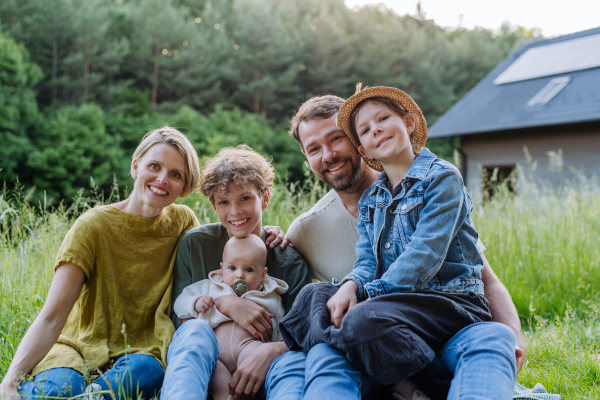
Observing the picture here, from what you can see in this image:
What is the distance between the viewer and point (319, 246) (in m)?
2.72

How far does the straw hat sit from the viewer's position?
2.22 meters

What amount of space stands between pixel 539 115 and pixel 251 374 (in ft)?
51.8

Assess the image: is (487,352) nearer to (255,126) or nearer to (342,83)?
(255,126)

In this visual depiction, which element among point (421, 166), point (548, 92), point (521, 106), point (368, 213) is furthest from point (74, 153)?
point (421, 166)

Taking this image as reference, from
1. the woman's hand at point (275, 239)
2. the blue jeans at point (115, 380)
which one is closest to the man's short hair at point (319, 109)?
the woman's hand at point (275, 239)

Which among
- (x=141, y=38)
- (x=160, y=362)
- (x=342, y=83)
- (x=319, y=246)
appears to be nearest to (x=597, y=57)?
(x=342, y=83)

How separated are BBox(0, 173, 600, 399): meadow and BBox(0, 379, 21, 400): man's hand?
2.46 ft

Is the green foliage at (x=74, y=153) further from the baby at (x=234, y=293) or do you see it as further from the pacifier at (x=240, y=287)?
the pacifier at (x=240, y=287)

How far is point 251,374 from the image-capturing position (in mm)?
2008

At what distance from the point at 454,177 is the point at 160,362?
5.22 feet

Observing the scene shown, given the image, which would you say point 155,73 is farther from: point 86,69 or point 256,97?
point 256,97

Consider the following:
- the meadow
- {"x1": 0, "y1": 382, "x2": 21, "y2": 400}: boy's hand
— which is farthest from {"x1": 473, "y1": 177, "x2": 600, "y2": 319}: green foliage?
{"x1": 0, "y1": 382, "x2": 21, "y2": 400}: boy's hand

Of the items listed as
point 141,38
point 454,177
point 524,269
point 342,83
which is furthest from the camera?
point 342,83

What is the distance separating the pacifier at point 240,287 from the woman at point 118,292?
14.0 inches
